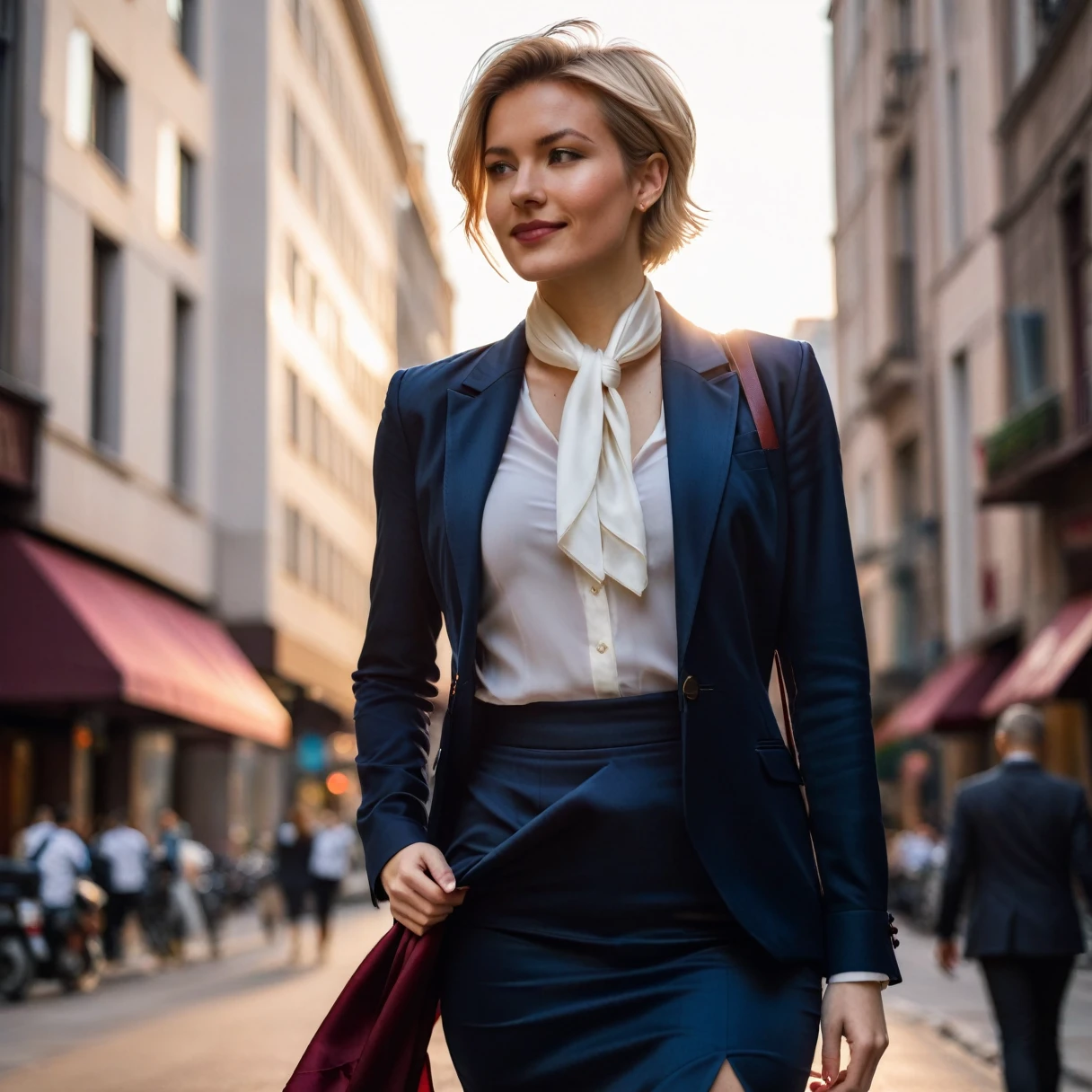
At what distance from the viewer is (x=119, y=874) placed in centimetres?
2255

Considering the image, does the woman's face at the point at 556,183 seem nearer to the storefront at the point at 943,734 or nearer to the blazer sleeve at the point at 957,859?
the blazer sleeve at the point at 957,859

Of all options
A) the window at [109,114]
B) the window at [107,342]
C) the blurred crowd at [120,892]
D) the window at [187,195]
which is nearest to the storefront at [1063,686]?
the blurred crowd at [120,892]

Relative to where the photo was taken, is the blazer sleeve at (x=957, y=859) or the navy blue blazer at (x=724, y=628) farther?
the blazer sleeve at (x=957, y=859)

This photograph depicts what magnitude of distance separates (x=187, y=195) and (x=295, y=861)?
13245 millimetres

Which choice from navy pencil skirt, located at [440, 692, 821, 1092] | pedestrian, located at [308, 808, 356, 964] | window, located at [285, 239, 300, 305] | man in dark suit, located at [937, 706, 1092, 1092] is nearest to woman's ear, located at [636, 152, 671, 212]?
navy pencil skirt, located at [440, 692, 821, 1092]

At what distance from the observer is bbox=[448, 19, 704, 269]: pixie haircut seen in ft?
9.27

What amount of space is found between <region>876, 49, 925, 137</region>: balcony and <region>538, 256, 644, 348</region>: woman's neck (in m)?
37.3

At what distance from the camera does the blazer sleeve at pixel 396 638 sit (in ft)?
9.41

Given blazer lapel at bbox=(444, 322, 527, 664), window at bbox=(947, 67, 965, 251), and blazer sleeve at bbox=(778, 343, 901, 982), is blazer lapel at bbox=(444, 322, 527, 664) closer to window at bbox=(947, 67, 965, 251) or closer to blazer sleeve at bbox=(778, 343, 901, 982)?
blazer sleeve at bbox=(778, 343, 901, 982)

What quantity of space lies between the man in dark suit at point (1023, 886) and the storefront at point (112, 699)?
47.8ft

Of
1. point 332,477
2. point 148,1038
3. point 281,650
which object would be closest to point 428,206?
point 332,477

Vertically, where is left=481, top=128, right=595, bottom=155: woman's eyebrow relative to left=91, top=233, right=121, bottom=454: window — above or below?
below

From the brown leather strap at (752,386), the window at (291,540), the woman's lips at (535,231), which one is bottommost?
the brown leather strap at (752,386)

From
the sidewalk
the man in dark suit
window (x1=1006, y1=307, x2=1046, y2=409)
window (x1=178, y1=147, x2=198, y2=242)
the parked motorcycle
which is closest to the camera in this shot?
the man in dark suit
